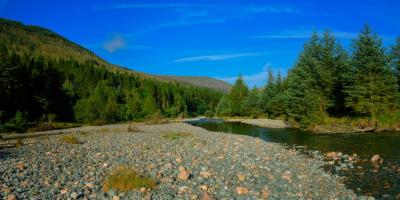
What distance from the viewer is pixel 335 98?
47.8 meters

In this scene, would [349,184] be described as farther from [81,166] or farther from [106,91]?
[106,91]

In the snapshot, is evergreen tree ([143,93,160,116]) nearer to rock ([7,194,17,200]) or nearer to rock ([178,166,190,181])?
rock ([178,166,190,181])

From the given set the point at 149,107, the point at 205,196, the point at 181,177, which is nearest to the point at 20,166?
the point at 181,177

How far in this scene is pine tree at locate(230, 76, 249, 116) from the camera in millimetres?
99688

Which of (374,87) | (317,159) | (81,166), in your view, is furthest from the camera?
(374,87)

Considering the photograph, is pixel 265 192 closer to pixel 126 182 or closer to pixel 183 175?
pixel 183 175

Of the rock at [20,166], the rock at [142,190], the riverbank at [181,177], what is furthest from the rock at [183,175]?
the rock at [20,166]

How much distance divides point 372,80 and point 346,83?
428 cm

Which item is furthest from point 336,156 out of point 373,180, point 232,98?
point 232,98

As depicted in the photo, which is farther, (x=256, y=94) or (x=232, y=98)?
(x=232, y=98)

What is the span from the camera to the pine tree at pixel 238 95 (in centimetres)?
9969

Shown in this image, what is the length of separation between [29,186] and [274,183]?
338 inches

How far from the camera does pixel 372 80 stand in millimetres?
40250

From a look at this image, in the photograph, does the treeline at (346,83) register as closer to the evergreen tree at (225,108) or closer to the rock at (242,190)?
the rock at (242,190)
